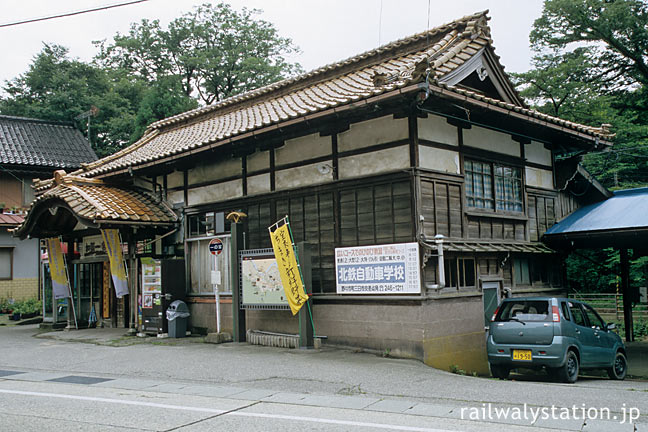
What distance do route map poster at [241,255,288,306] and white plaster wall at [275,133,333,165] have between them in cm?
250

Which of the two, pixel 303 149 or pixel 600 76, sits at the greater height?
pixel 600 76

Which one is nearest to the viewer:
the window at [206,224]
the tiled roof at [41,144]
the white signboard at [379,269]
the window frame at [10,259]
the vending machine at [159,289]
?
the white signboard at [379,269]

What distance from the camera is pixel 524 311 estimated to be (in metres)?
10.5

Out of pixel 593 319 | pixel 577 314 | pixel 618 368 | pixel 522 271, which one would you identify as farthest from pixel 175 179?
pixel 618 368

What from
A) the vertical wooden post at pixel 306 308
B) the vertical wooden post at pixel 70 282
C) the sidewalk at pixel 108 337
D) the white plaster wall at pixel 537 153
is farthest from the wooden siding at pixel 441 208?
the vertical wooden post at pixel 70 282

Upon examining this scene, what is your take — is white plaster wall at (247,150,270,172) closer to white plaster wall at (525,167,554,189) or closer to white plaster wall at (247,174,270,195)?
white plaster wall at (247,174,270,195)

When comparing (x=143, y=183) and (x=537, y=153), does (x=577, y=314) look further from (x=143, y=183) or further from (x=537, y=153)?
(x=143, y=183)

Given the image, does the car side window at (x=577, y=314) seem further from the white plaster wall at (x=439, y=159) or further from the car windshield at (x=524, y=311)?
the white plaster wall at (x=439, y=159)

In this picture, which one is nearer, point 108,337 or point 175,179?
point 108,337

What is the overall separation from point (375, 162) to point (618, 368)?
6651mm

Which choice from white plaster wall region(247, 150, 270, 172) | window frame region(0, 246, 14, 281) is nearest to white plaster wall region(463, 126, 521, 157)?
white plaster wall region(247, 150, 270, 172)

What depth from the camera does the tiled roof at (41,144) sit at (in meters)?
26.8

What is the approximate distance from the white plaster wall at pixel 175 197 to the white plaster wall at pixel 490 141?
849cm

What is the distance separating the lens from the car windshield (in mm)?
10281
